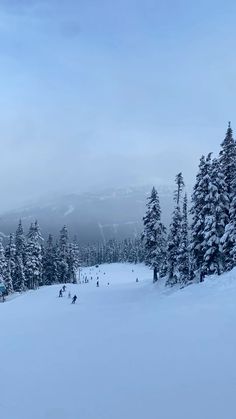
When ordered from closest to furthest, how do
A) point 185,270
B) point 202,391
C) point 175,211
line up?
point 202,391, point 185,270, point 175,211

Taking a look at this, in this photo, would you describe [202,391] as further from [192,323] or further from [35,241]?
[35,241]

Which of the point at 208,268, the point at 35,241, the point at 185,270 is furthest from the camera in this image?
the point at 35,241

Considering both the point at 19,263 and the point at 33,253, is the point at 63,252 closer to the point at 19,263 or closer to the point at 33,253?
the point at 33,253

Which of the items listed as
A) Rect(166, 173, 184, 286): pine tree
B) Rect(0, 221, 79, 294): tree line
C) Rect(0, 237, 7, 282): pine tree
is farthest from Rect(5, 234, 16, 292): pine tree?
Rect(166, 173, 184, 286): pine tree

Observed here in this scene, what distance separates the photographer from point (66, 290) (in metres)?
59.5

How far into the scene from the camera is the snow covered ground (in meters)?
9.53

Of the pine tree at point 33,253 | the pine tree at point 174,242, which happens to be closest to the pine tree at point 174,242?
the pine tree at point 174,242

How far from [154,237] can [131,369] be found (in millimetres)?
40896

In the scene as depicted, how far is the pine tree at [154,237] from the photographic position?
172 ft

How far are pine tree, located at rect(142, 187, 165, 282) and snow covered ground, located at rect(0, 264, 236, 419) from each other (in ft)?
102

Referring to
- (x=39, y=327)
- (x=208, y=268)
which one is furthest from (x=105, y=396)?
(x=208, y=268)

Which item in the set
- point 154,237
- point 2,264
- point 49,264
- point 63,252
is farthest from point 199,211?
point 49,264

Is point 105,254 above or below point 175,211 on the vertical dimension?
below

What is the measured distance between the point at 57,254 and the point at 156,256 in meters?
37.0
